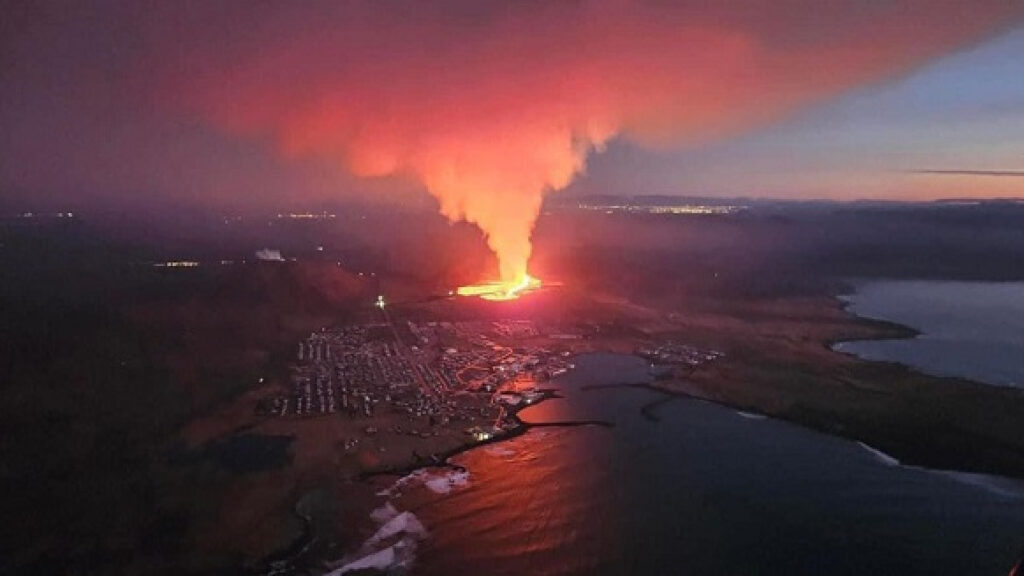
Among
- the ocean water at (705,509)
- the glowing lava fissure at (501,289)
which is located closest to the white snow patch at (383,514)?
the ocean water at (705,509)

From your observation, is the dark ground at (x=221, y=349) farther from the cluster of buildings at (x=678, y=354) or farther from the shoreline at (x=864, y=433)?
the cluster of buildings at (x=678, y=354)

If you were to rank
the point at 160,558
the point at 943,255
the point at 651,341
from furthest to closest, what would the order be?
the point at 943,255, the point at 651,341, the point at 160,558

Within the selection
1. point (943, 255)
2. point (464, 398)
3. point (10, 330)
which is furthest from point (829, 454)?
point (943, 255)

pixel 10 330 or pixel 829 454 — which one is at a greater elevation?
pixel 10 330

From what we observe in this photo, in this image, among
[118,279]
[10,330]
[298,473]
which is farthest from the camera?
[118,279]

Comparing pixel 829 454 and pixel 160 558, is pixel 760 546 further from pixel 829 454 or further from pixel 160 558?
pixel 160 558

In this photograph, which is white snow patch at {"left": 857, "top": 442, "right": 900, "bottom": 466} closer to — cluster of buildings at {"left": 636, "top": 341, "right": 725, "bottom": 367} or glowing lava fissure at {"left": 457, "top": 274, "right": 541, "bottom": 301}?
cluster of buildings at {"left": 636, "top": 341, "right": 725, "bottom": 367}

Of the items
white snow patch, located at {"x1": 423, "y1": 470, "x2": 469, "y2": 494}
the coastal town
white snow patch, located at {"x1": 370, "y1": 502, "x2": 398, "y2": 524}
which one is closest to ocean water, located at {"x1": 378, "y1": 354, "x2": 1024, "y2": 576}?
white snow patch, located at {"x1": 423, "y1": 470, "x2": 469, "y2": 494}
